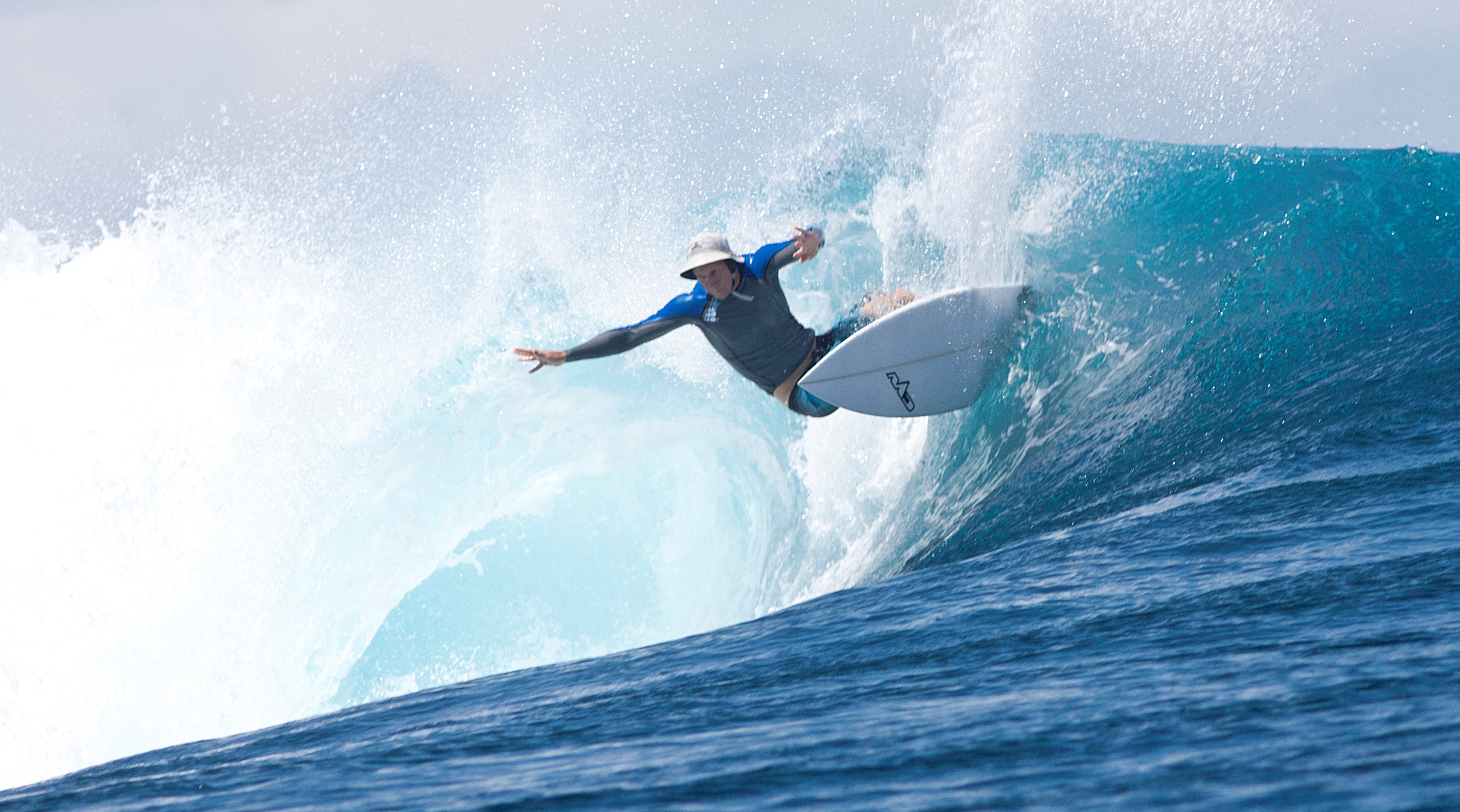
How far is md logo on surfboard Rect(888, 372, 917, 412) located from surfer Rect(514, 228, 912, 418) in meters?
0.43

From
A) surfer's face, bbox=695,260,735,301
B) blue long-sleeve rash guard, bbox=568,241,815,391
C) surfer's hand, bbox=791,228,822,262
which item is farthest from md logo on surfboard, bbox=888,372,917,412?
surfer's face, bbox=695,260,735,301

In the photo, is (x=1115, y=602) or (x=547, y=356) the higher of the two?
(x=547, y=356)

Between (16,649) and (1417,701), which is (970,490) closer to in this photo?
(1417,701)

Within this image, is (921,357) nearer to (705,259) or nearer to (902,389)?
(902,389)

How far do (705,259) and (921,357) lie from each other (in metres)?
1.60

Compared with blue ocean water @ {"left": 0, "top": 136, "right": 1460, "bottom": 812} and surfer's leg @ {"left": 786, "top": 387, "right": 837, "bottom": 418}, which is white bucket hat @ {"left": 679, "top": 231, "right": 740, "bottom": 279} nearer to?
surfer's leg @ {"left": 786, "top": 387, "right": 837, "bottom": 418}

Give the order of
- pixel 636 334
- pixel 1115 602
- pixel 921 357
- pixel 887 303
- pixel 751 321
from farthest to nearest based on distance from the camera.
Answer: pixel 887 303 < pixel 921 357 < pixel 751 321 < pixel 636 334 < pixel 1115 602

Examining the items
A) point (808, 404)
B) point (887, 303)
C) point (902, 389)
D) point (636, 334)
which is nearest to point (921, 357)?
point (902, 389)

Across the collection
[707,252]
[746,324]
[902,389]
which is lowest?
[902,389]

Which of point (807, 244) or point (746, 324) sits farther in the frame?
point (746, 324)

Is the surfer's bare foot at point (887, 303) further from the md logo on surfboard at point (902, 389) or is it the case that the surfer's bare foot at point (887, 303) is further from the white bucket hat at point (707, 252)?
the white bucket hat at point (707, 252)

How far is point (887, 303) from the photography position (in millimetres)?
7258

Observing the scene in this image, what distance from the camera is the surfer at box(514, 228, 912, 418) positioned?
21.8 ft

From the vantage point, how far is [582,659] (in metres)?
5.10
